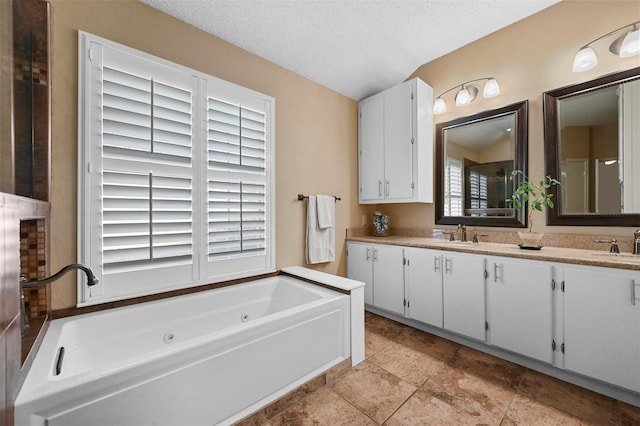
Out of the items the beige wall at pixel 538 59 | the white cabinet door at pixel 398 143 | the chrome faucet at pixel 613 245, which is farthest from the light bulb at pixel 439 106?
the chrome faucet at pixel 613 245

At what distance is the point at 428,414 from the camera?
59.7 inches

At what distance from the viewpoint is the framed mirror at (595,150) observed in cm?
187

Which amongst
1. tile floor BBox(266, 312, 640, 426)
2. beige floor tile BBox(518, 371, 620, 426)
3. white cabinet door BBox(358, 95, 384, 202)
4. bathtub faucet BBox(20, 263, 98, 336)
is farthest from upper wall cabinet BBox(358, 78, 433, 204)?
bathtub faucet BBox(20, 263, 98, 336)

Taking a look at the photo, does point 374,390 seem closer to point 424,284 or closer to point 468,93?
point 424,284

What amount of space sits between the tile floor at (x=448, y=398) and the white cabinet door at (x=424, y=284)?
1.28ft

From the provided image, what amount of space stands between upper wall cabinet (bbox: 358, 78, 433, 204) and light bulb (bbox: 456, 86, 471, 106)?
0.31m

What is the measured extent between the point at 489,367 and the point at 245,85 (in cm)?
309

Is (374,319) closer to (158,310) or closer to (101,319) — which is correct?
(158,310)

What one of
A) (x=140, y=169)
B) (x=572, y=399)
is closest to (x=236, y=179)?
(x=140, y=169)

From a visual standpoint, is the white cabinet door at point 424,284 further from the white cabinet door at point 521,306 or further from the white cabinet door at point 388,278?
the white cabinet door at point 521,306

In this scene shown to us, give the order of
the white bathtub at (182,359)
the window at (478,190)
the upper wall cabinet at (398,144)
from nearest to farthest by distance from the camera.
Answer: the white bathtub at (182,359) < the window at (478,190) < the upper wall cabinet at (398,144)

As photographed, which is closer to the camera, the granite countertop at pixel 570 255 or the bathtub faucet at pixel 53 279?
the bathtub faucet at pixel 53 279

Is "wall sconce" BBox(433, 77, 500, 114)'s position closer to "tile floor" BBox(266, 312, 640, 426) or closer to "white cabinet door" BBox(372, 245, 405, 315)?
"white cabinet door" BBox(372, 245, 405, 315)

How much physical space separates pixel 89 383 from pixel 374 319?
2.46m
